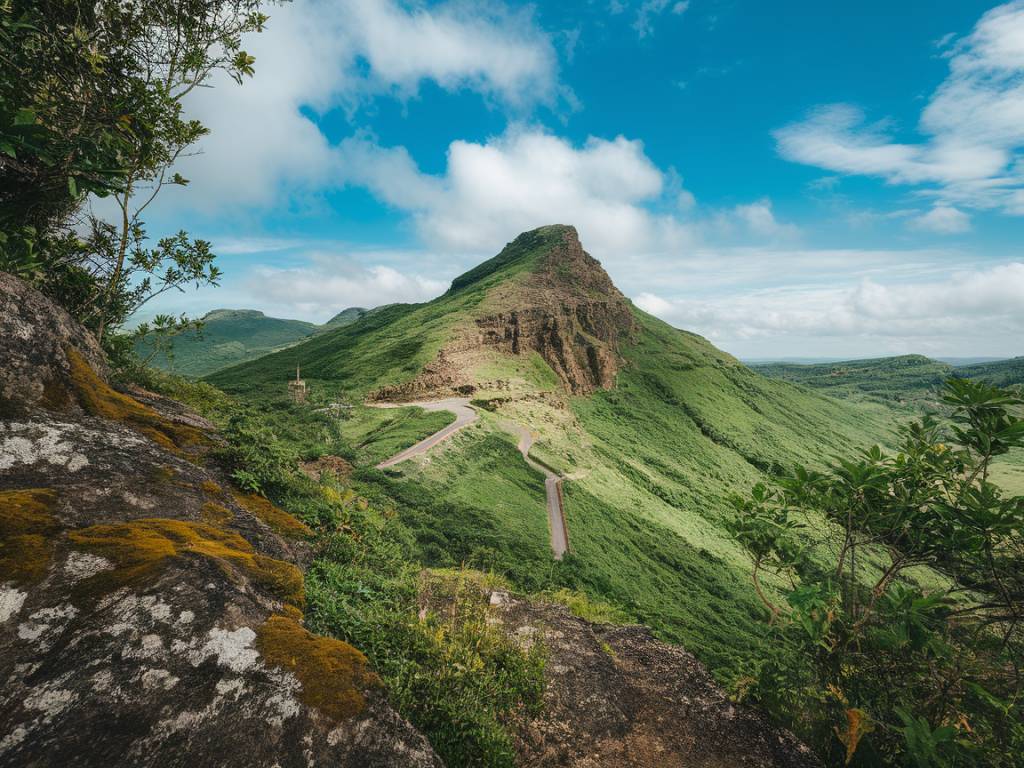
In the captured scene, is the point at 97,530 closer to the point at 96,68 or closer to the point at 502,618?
the point at 502,618

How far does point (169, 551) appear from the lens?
4785 mm

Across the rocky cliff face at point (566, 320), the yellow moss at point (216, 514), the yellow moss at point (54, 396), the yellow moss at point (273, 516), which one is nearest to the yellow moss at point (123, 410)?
the yellow moss at point (54, 396)

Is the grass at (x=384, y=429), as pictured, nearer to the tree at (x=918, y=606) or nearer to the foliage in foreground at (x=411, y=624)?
the foliage in foreground at (x=411, y=624)

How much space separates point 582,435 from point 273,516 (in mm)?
64889

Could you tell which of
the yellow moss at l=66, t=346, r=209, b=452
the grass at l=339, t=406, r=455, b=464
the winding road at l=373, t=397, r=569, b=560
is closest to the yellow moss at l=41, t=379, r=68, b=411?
the yellow moss at l=66, t=346, r=209, b=452

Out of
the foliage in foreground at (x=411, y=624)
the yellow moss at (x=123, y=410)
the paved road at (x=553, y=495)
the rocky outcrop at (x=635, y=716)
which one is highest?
the yellow moss at (x=123, y=410)

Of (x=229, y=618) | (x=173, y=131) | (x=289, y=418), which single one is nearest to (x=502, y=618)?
(x=229, y=618)

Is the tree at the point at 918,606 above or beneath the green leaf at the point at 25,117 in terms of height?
beneath

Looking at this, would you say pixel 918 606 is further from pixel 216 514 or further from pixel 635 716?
pixel 216 514

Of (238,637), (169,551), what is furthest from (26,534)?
(238,637)

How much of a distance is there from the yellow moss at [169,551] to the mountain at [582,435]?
22.6ft

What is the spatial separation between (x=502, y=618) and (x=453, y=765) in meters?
4.06

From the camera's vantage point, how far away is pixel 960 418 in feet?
17.0

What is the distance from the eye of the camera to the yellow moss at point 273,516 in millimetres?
8492
